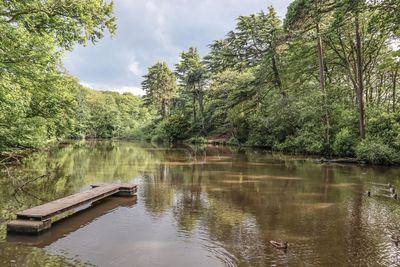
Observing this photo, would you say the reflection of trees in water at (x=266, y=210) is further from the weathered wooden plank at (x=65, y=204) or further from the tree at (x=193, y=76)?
the tree at (x=193, y=76)

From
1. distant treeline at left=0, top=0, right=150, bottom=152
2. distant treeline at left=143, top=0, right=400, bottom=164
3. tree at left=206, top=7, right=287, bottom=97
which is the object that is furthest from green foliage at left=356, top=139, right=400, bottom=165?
distant treeline at left=0, top=0, right=150, bottom=152

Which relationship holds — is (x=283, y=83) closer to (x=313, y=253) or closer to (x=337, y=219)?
(x=337, y=219)

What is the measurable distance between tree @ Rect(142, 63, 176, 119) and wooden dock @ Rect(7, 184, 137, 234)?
167 ft

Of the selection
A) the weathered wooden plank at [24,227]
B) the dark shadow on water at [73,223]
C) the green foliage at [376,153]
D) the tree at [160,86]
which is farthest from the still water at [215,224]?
the tree at [160,86]

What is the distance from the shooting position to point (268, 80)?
3400 centimetres

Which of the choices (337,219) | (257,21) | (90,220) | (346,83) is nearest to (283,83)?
(346,83)

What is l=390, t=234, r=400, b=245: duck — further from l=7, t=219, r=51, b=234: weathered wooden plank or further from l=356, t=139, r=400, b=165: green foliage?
l=356, t=139, r=400, b=165: green foliage

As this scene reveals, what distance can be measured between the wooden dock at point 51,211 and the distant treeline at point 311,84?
9.66 meters

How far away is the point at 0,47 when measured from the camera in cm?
977

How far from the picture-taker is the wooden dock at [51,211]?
7.14 m

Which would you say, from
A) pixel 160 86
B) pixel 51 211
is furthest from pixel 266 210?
pixel 160 86

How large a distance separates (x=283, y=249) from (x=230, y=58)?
38.2 metres

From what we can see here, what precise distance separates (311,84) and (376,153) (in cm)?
1359

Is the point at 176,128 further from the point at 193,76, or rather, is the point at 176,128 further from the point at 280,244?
the point at 280,244
